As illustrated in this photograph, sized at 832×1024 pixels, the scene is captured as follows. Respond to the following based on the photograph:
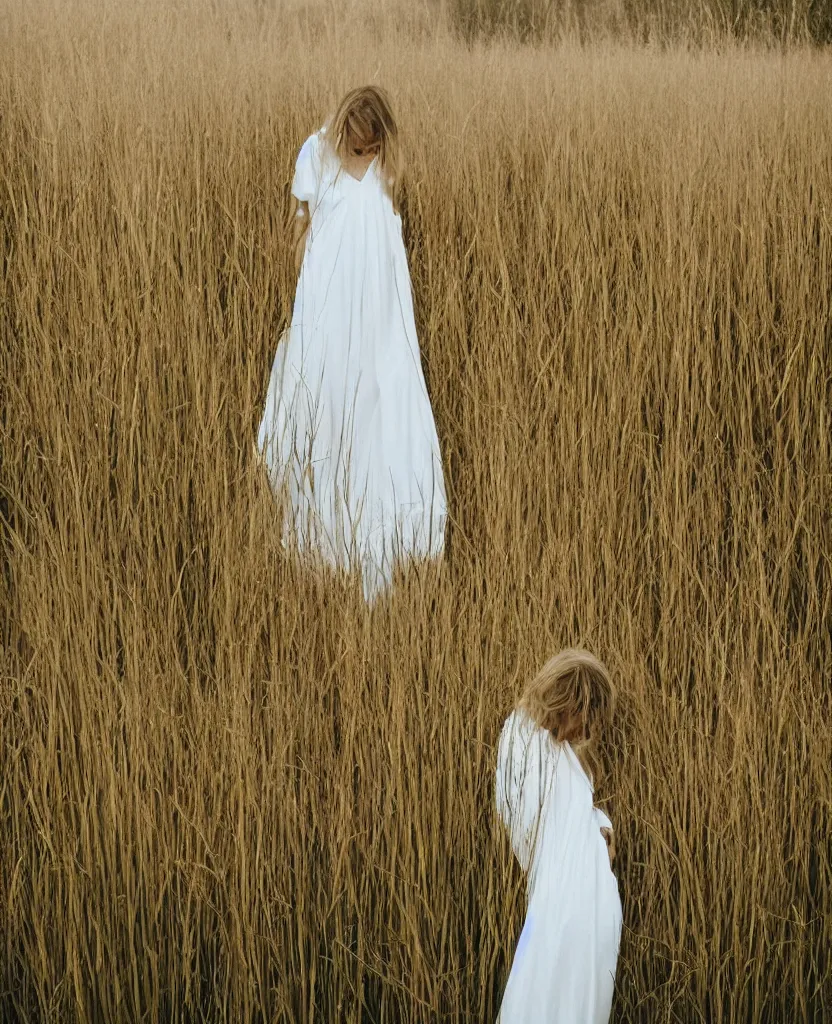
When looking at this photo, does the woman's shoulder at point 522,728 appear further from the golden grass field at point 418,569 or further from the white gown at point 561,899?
the golden grass field at point 418,569

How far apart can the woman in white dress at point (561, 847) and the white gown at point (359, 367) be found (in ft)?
3.08

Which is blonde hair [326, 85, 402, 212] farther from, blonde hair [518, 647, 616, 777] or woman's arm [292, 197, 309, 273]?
blonde hair [518, 647, 616, 777]

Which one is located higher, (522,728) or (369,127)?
(369,127)

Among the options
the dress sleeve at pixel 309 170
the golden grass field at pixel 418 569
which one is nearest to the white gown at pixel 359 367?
the dress sleeve at pixel 309 170

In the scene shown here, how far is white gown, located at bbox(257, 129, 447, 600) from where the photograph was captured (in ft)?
8.66

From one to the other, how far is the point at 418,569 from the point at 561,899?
2.90 feet

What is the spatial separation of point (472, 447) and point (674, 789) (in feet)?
3.38

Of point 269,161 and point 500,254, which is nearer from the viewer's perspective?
point 500,254

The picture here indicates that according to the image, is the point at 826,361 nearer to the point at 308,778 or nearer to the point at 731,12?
the point at 308,778

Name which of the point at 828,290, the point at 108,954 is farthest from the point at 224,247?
the point at 108,954

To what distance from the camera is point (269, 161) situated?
337 cm

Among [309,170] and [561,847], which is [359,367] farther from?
[561,847]

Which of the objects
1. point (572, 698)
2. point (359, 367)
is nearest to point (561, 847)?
point (572, 698)

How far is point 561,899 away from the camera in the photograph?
158cm
